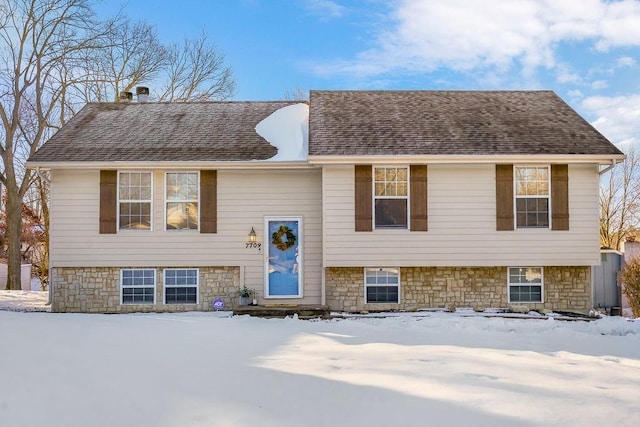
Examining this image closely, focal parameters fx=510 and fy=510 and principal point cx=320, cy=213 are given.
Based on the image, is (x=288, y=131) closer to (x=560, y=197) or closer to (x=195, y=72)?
(x=560, y=197)

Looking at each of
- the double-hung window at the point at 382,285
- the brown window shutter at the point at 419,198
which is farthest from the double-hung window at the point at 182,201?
the brown window shutter at the point at 419,198

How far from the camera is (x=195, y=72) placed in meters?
25.3

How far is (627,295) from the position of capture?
1134 cm

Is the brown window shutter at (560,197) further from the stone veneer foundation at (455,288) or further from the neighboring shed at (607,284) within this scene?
the neighboring shed at (607,284)

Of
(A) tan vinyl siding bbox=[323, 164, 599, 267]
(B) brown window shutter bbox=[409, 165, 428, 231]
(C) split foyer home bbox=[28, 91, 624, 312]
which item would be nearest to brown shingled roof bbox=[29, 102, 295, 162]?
(C) split foyer home bbox=[28, 91, 624, 312]

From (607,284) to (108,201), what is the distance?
38.3 ft

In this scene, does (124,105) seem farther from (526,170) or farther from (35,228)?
(35,228)

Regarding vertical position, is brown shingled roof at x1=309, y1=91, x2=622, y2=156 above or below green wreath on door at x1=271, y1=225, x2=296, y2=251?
above

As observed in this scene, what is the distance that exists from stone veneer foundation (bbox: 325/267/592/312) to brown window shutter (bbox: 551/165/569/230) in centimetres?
104

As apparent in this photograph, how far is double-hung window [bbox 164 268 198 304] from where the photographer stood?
37.9ft

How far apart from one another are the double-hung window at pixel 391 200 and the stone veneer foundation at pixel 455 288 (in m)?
1.12

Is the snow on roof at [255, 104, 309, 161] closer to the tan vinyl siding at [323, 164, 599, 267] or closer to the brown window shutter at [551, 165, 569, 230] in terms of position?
the tan vinyl siding at [323, 164, 599, 267]

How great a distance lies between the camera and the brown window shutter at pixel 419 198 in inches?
432

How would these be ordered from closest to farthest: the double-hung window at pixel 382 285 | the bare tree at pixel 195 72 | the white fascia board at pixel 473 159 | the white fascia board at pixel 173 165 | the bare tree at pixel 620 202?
the white fascia board at pixel 473 159, the white fascia board at pixel 173 165, the double-hung window at pixel 382 285, the bare tree at pixel 195 72, the bare tree at pixel 620 202
